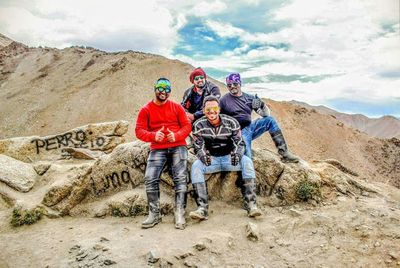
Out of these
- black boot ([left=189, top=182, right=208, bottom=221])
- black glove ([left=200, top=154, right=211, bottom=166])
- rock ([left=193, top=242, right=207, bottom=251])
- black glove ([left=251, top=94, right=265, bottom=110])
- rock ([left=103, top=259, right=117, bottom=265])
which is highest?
black glove ([left=251, top=94, right=265, bottom=110])

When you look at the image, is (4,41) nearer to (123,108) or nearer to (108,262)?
(123,108)

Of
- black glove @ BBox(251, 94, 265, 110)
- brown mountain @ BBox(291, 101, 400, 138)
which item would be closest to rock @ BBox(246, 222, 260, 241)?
black glove @ BBox(251, 94, 265, 110)

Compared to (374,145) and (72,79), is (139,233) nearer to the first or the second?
(374,145)

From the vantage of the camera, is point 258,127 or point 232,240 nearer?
point 232,240

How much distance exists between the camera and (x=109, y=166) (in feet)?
28.2

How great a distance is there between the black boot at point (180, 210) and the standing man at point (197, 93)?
6.03ft

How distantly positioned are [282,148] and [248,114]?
1.06m

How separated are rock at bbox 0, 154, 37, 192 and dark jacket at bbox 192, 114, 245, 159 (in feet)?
15.8

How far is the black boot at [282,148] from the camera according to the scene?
8078 millimetres

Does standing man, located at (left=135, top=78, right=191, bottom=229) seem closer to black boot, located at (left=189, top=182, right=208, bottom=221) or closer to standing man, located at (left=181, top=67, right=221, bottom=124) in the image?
black boot, located at (left=189, top=182, right=208, bottom=221)

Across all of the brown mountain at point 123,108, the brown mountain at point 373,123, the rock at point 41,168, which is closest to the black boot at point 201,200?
the rock at point 41,168

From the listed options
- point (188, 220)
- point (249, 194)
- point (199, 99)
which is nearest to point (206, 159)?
point (249, 194)

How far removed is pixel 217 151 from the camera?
7422mm

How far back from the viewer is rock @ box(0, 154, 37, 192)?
9195 mm
